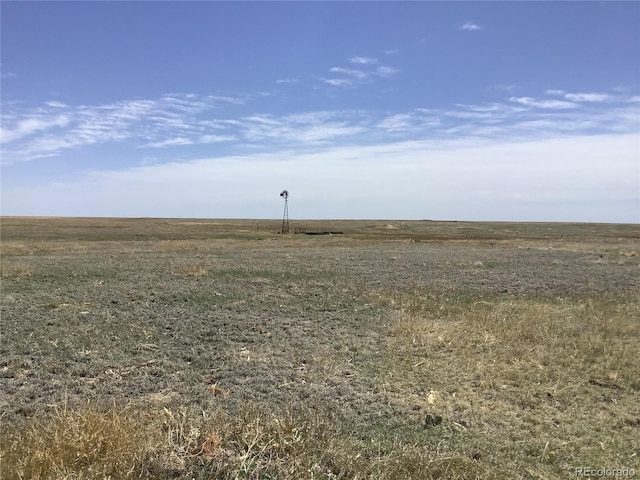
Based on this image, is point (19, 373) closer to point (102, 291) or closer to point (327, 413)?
point (327, 413)

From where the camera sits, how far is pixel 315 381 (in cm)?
797

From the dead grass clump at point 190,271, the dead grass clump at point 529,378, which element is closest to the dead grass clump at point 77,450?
the dead grass clump at point 529,378

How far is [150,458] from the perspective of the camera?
14.5 ft

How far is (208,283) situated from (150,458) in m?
14.8

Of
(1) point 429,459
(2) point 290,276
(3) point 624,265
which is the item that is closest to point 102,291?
(2) point 290,276

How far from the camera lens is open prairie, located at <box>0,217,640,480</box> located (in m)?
4.67

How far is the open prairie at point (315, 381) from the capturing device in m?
4.67

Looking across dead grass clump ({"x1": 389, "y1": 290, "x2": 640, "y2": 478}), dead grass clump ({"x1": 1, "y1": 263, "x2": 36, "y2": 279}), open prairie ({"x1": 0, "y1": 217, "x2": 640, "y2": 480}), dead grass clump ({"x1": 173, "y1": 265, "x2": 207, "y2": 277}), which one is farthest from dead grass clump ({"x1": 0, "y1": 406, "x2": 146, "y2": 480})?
dead grass clump ({"x1": 1, "y1": 263, "x2": 36, "y2": 279})

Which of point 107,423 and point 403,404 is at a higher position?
point 107,423

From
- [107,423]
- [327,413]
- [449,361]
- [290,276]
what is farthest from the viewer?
[290,276]

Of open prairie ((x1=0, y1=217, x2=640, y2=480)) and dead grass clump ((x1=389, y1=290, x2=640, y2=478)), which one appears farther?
dead grass clump ((x1=389, y1=290, x2=640, y2=478))

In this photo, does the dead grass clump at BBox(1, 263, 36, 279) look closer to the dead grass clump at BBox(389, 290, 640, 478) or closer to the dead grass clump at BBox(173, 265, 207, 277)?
the dead grass clump at BBox(173, 265, 207, 277)

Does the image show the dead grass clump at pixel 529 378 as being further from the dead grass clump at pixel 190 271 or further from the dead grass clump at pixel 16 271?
the dead grass clump at pixel 16 271

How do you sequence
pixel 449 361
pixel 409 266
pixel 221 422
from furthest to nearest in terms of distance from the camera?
pixel 409 266 < pixel 449 361 < pixel 221 422
